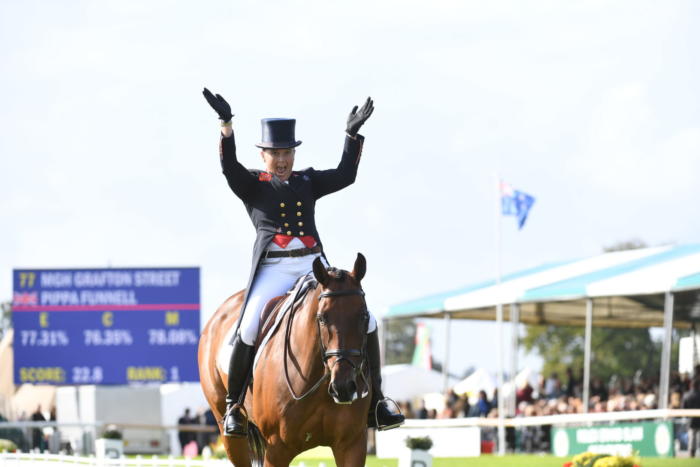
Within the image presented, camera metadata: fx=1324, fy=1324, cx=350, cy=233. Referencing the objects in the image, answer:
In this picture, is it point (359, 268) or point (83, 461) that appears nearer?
point (359, 268)

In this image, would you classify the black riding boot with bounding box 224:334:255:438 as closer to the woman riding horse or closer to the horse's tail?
the woman riding horse

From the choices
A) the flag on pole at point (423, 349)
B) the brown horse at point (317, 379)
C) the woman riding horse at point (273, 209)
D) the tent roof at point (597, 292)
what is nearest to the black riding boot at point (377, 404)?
the brown horse at point (317, 379)

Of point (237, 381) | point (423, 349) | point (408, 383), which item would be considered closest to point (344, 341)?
point (237, 381)

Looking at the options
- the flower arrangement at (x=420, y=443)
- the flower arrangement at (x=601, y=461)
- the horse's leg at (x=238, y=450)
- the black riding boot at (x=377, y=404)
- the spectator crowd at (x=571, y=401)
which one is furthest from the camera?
the spectator crowd at (x=571, y=401)

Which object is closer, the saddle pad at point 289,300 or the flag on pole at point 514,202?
the saddle pad at point 289,300

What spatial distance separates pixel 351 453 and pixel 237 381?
131 cm

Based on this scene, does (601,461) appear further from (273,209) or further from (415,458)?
(273,209)

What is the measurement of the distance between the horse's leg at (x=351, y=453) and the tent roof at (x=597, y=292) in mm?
16060

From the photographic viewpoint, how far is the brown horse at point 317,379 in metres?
8.01

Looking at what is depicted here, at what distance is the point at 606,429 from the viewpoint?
2353 centimetres

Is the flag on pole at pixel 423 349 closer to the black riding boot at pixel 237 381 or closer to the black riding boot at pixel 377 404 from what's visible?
the black riding boot at pixel 237 381

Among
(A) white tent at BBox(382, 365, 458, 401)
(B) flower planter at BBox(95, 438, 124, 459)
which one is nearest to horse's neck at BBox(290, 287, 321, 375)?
(B) flower planter at BBox(95, 438, 124, 459)

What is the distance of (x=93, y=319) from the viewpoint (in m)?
32.2

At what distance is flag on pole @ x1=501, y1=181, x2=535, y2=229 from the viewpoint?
33469 millimetres
